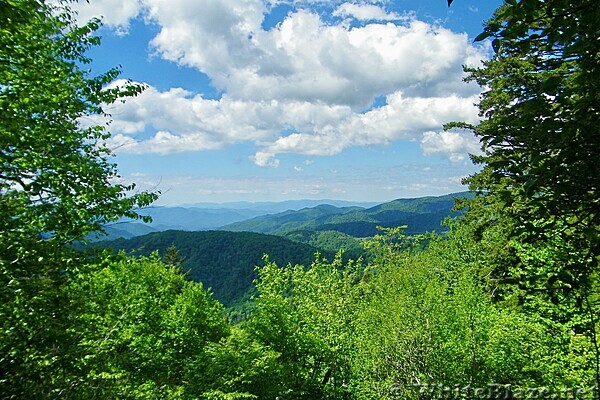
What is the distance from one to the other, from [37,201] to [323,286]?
61.3 feet

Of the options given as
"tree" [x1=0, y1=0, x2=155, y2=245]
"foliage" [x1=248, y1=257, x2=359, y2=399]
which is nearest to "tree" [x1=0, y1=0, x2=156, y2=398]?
"tree" [x1=0, y1=0, x2=155, y2=245]

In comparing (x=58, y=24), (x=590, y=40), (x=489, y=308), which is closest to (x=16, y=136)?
(x=58, y=24)

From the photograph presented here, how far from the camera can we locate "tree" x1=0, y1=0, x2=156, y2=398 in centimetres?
623

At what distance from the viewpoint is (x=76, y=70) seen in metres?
9.14

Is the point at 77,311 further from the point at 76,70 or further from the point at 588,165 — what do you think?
the point at 588,165

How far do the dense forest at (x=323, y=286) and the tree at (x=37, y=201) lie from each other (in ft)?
0.12

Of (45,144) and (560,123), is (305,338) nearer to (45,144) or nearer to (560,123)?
(45,144)

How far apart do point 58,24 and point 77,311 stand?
6066 millimetres

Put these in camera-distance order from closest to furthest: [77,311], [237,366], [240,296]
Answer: [77,311], [237,366], [240,296]

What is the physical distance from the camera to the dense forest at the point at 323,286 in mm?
3055

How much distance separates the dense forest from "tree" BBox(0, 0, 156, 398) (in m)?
0.04

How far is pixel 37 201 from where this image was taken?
7266 mm

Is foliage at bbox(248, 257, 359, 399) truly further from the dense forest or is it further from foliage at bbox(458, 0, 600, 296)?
foliage at bbox(458, 0, 600, 296)

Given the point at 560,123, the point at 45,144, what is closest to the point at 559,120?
the point at 560,123
